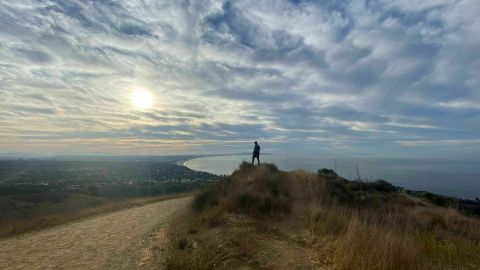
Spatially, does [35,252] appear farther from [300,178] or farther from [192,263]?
[300,178]

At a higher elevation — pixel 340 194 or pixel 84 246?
pixel 340 194

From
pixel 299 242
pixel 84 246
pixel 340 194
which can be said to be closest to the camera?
pixel 299 242

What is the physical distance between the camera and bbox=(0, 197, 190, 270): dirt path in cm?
830

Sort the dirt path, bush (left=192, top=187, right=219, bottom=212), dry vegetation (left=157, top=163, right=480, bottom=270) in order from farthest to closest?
bush (left=192, top=187, right=219, bottom=212), the dirt path, dry vegetation (left=157, top=163, right=480, bottom=270)

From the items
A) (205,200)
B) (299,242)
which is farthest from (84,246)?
(205,200)

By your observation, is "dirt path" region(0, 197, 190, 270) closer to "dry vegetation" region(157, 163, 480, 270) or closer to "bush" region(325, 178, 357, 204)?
"dry vegetation" region(157, 163, 480, 270)

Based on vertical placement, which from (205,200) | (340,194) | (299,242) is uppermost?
(340,194)

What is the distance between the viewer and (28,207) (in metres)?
53.4

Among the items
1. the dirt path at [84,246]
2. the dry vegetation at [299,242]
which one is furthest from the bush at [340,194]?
the dirt path at [84,246]

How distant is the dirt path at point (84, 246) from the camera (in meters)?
8.30

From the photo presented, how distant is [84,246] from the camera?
10.1 meters

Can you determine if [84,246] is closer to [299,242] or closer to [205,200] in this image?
[299,242]

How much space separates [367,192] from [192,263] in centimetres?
2087

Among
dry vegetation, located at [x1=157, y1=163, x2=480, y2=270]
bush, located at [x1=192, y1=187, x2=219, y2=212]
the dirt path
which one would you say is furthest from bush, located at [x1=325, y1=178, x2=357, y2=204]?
the dirt path
